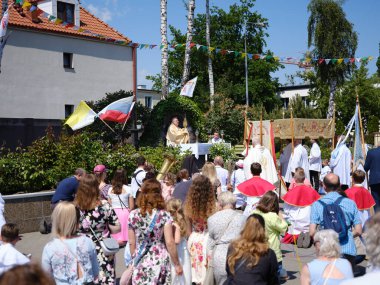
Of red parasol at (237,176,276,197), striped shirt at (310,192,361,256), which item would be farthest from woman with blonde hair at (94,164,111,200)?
striped shirt at (310,192,361,256)

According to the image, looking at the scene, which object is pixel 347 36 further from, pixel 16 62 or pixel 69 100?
pixel 16 62

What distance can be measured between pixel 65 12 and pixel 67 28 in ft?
5.96

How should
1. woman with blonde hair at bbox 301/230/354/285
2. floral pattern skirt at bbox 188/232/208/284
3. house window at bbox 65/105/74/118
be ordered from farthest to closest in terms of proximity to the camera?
house window at bbox 65/105/74/118
floral pattern skirt at bbox 188/232/208/284
woman with blonde hair at bbox 301/230/354/285

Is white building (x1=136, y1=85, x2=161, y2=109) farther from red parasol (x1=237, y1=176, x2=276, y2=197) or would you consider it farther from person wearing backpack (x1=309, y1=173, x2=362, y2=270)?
person wearing backpack (x1=309, y1=173, x2=362, y2=270)

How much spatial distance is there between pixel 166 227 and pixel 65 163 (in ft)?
27.6

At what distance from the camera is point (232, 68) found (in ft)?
171

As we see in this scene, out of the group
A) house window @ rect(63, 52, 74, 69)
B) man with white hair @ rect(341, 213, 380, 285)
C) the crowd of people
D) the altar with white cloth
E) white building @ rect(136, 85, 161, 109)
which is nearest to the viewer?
man with white hair @ rect(341, 213, 380, 285)

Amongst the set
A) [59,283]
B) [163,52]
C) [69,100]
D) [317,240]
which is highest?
[163,52]

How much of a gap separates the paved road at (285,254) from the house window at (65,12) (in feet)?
56.2

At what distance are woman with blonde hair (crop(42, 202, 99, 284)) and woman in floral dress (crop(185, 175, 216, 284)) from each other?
1.98 meters

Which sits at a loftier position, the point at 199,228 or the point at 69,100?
the point at 69,100

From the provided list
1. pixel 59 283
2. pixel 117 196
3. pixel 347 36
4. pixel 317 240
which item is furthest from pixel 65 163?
pixel 347 36

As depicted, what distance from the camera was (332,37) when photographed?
3747 cm

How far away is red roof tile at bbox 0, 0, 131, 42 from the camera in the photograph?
985 inches
